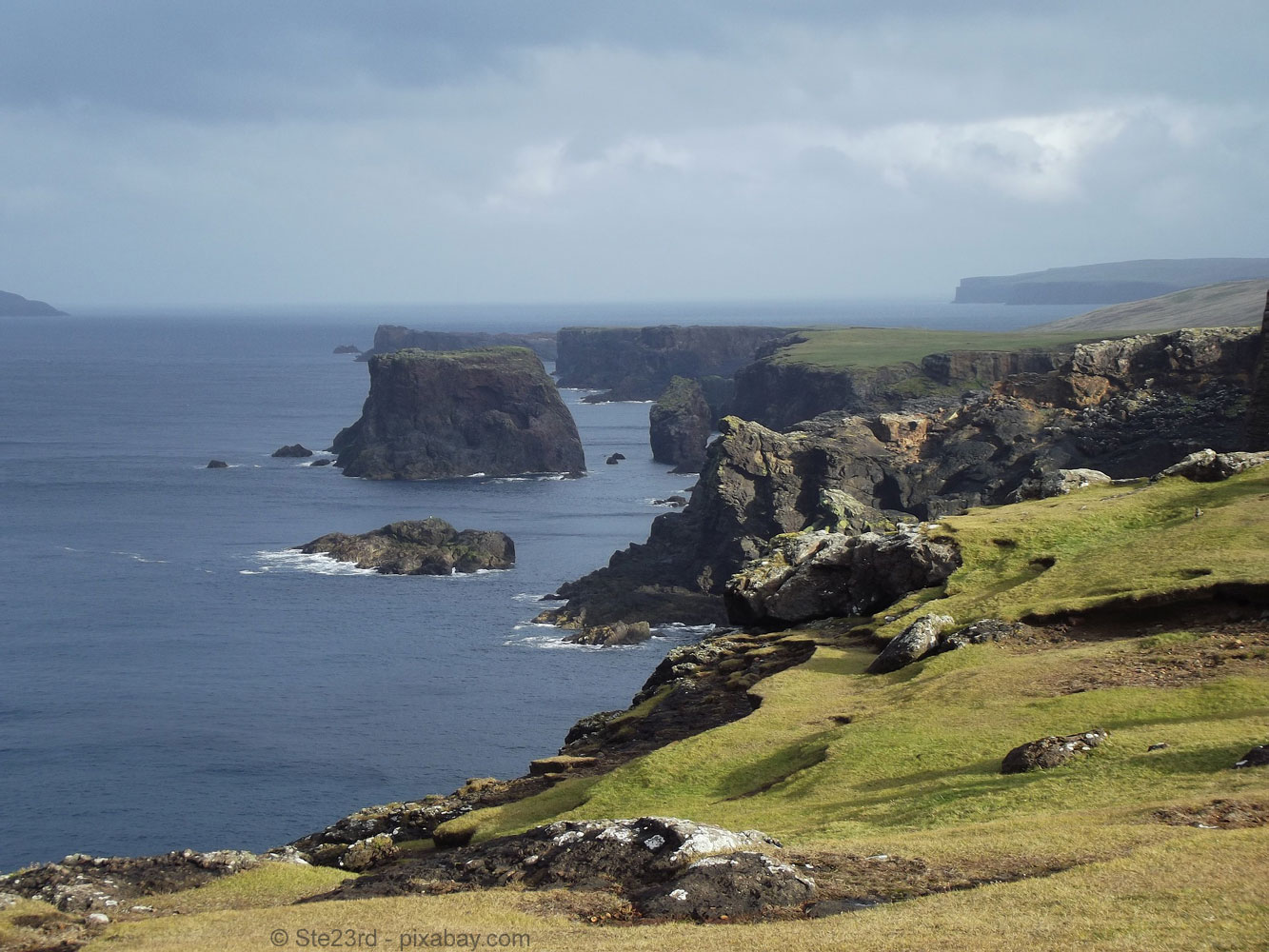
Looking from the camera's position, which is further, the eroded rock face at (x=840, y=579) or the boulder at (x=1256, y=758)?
the eroded rock face at (x=840, y=579)

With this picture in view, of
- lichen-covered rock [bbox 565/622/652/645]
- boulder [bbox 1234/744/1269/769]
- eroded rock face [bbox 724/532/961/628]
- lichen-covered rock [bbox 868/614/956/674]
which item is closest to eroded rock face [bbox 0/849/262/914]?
lichen-covered rock [bbox 868/614/956/674]

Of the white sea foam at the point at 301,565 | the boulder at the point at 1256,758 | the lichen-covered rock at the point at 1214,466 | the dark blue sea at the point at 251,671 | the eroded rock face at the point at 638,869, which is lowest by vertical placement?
the dark blue sea at the point at 251,671

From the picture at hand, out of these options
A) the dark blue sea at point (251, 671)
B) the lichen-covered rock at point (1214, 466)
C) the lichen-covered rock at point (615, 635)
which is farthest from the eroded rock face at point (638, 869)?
the lichen-covered rock at point (615, 635)

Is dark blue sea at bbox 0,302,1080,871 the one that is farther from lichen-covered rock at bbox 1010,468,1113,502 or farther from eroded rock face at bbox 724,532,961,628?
lichen-covered rock at bbox 1010,468,1113,502

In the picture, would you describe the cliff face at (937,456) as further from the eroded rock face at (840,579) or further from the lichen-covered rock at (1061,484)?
the eroded rock face at (840,579)

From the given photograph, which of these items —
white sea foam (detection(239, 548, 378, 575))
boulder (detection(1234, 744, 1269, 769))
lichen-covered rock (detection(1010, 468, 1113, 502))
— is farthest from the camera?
white sea foam (detection(239, 548, 378, 575))

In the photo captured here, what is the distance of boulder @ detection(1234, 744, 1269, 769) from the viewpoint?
75.1 feet

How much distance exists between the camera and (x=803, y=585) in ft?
156

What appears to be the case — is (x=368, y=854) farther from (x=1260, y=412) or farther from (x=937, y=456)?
(x=937, y=456)

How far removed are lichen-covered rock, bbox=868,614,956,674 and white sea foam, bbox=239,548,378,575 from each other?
99.0m

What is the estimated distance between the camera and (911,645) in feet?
121

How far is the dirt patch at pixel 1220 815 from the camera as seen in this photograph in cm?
1970

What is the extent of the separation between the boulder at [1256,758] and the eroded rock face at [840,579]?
67.2 ft

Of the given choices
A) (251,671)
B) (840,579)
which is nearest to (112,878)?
(840,579)
